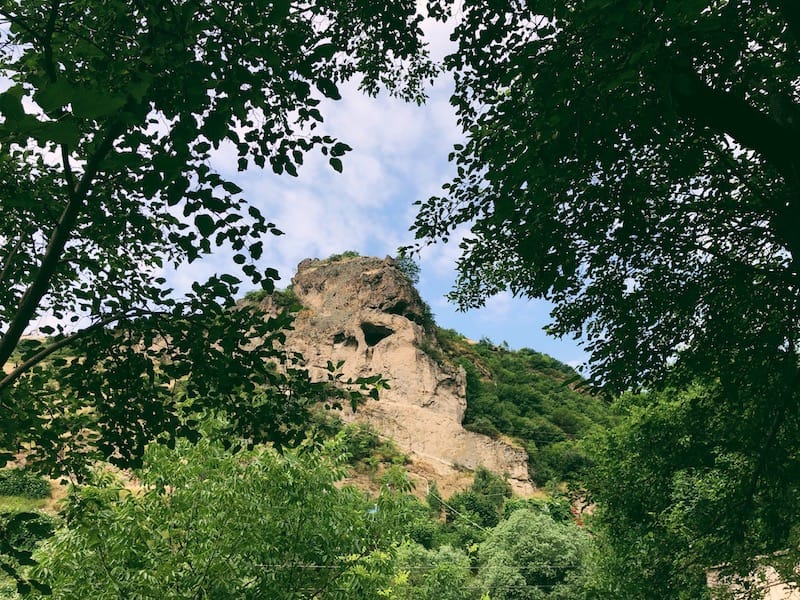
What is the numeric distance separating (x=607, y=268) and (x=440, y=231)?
78.5 inches

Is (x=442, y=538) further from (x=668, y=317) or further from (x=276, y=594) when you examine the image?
(x=668, y=317)

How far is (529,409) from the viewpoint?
7719 centimetres

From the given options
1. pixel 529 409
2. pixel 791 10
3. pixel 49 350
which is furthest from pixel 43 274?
pixel 529 409

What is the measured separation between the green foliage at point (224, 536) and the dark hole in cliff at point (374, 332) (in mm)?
55523

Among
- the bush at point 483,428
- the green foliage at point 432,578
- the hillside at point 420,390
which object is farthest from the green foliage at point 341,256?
the green foliage at point 432,578

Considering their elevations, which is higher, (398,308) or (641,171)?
(398,308)

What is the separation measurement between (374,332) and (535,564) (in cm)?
4374

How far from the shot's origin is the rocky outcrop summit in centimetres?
5934

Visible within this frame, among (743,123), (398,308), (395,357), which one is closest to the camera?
(743,123)

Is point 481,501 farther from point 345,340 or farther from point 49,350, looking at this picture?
point 49,350

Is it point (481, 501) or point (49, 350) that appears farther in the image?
point (481, 501)

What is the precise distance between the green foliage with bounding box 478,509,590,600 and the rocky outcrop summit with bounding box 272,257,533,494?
3150 cm

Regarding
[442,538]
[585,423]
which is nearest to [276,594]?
[442,538]

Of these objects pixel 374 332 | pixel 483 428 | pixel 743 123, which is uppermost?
pixel 374 332
